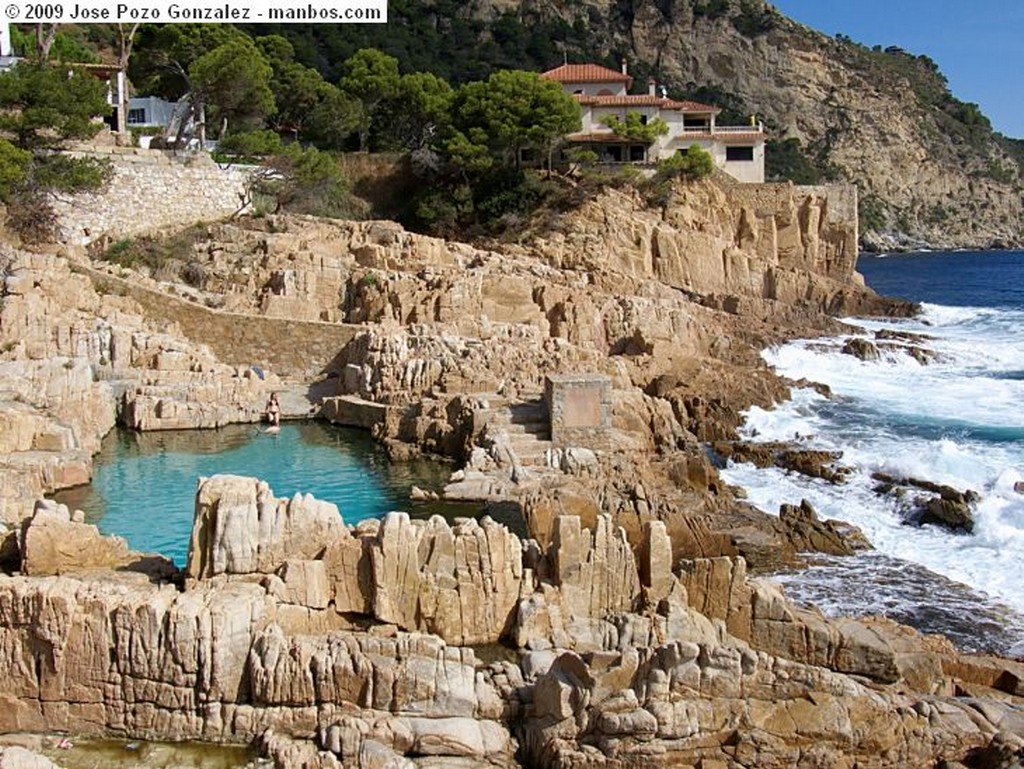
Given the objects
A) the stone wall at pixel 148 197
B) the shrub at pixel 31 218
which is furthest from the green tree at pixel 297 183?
the shrub at pixel 31 218

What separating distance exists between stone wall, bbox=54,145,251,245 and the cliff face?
5138cm

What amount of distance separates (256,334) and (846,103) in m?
81.6

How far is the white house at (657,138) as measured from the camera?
4344 centimetres

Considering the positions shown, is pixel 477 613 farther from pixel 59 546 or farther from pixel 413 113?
pixel 413 113

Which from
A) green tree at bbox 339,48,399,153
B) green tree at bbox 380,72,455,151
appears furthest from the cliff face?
green tree at bbox 380,72,455,151

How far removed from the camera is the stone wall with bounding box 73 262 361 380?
26.4 m

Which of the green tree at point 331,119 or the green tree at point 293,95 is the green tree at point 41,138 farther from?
the green tree at point 293,95

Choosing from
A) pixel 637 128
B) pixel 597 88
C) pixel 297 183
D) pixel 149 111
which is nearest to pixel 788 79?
pixel 597 88

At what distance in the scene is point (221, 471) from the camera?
19.8 metres

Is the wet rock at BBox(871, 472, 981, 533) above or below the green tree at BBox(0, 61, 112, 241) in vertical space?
below

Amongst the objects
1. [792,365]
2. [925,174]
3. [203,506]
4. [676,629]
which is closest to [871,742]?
[676,629]

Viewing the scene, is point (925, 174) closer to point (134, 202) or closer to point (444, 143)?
point (444, 143)

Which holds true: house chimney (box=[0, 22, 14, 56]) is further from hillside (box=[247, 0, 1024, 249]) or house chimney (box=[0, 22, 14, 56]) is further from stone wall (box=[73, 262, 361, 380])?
hillside (box=[247, 0, 1024, 249])

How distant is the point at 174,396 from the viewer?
23156 mm
